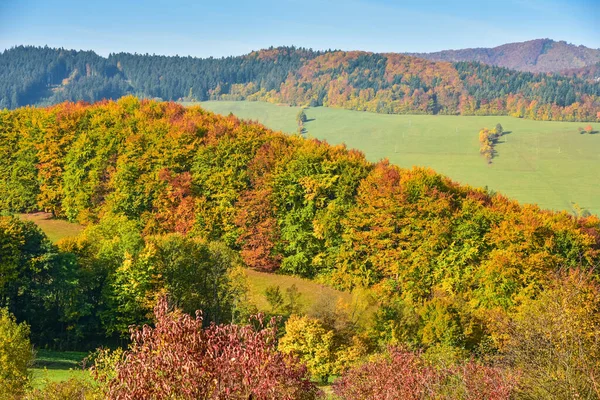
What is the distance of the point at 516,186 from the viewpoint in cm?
11806

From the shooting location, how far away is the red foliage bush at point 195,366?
11.9m

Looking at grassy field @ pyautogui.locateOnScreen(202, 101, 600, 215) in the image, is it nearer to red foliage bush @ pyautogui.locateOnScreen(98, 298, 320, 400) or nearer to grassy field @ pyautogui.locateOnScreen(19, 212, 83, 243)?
grassy field @ pyautogui.locateOnScreen(19, 212, 83, 243)

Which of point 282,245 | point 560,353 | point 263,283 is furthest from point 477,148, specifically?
point 560,353

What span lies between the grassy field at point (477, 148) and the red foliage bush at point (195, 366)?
102703mm

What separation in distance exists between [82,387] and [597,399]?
17.6 meters

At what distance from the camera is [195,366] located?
12.0 meters

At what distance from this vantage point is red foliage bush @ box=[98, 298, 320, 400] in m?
11.9

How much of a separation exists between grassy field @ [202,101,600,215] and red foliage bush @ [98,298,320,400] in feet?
337

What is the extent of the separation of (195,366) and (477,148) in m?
133

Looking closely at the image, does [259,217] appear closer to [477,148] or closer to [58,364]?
[58,364]

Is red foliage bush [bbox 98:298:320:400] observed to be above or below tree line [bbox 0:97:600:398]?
above

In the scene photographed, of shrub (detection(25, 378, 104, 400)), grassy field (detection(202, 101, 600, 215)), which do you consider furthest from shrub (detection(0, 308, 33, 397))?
grassy field (detection(202, 101, 600, 215))

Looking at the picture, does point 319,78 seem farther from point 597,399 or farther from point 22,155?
point 597,399

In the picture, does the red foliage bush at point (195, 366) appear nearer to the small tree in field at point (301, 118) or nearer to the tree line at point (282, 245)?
the tree line at point (282, 245)
